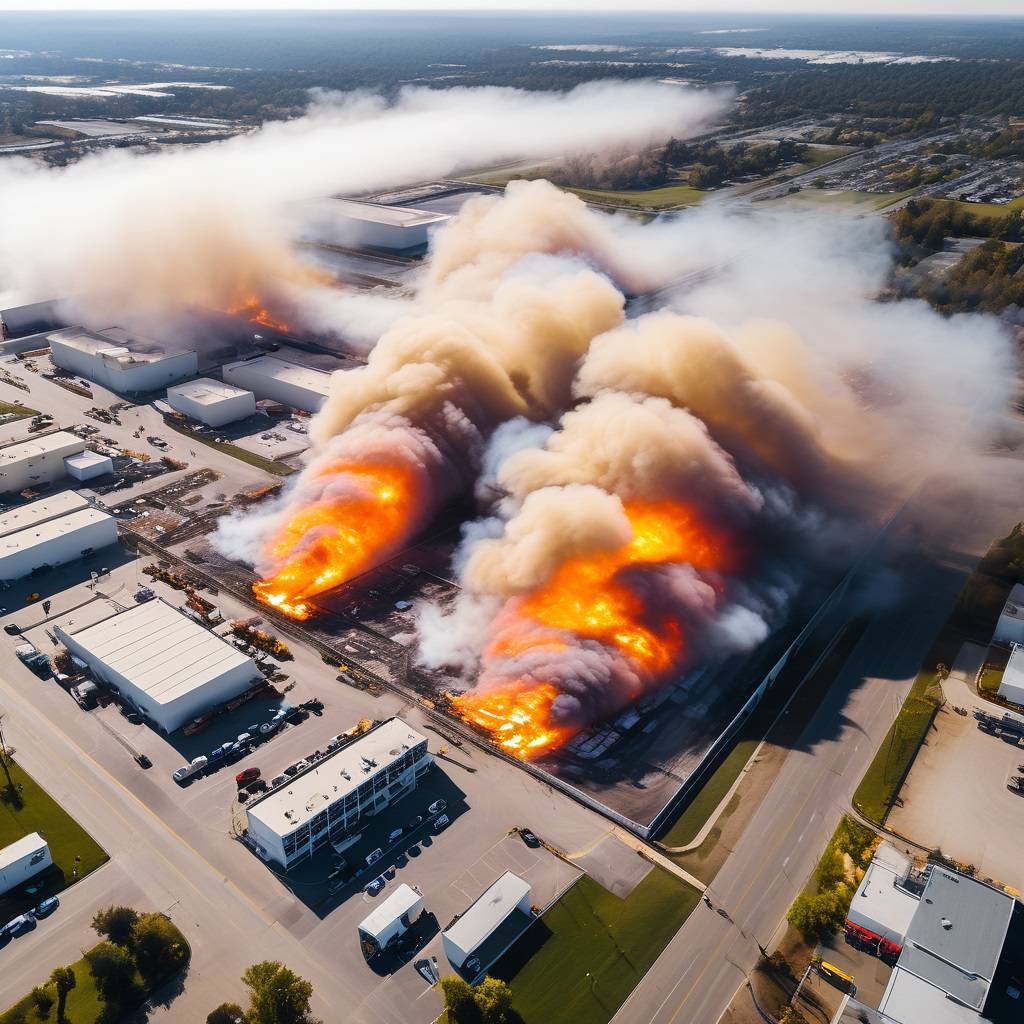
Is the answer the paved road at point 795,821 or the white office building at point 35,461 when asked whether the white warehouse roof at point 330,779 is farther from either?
the white office building at point 35,461

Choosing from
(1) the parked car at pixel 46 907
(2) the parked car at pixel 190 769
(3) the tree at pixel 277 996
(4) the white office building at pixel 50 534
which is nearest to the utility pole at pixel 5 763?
(1) the parked car at pixel 46 907

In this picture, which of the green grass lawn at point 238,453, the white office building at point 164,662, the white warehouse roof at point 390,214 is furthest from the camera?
the white warehouse roof at point 390,214

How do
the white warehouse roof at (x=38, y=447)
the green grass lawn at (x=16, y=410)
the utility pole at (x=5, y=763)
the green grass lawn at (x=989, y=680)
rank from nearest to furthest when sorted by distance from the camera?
the utility pole at (x=5, y=763) → the green grass lawn at (x=989, y=680) → the white warehouse roof at (x=38, y=447) → the green grass lawn at (x=16, y=410)

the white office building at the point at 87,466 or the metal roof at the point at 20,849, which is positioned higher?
the metal roof at the point at 20,849

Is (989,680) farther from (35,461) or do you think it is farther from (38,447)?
(38,447)

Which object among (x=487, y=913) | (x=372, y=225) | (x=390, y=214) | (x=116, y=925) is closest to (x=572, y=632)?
(x=487, y=913)
